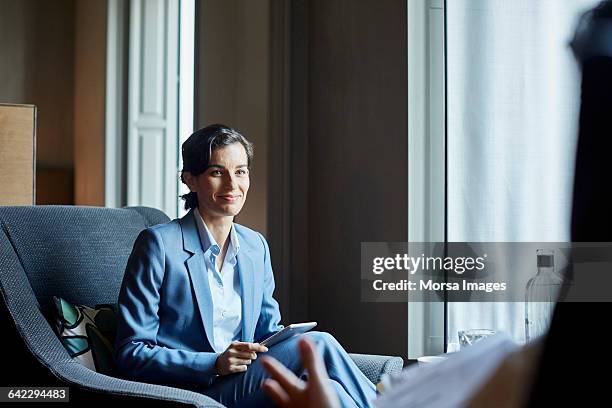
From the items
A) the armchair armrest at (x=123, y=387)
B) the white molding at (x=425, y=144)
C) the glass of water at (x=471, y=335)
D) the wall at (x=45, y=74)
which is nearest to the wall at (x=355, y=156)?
the white molding at (x=425, y=144)

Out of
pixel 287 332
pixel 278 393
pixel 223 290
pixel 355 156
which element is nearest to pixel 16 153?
pixel 355 156

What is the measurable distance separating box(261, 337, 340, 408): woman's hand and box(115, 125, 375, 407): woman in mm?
1160

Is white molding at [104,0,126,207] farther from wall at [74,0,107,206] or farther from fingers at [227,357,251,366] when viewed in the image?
fingers at [227,357,251,366]

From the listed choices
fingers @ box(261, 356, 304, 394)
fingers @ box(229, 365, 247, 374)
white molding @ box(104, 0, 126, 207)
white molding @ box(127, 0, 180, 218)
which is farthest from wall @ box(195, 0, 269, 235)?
fingers @ box(261, 356, 304, 394)

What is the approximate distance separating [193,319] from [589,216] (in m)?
1.76

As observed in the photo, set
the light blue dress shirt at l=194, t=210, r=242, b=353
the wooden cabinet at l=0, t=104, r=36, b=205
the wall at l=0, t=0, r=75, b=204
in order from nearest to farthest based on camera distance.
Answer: the light blue dress shirt at l=194, t=210, r=242, b=353, the wooden cabinet at l=0, t=104, r=36, b=205, the wall at l=0, t=0, r=75, b=204

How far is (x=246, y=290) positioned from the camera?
2.33 m

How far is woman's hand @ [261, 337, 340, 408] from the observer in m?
0.85

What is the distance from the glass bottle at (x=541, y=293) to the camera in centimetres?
248

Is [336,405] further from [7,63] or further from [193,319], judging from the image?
[7,63]

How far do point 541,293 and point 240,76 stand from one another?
1.83 metres

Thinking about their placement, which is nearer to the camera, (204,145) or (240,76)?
(204,145)

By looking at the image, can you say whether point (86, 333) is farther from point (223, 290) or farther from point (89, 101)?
point (89, 101)

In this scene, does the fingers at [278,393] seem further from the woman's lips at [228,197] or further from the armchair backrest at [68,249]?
the armchair backrest at [68,249]
